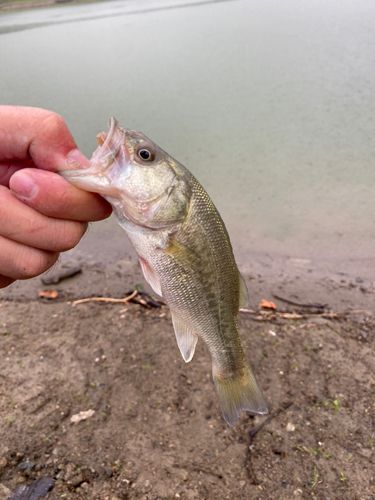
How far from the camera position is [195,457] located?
104 inches

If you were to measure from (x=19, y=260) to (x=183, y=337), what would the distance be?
98 cm

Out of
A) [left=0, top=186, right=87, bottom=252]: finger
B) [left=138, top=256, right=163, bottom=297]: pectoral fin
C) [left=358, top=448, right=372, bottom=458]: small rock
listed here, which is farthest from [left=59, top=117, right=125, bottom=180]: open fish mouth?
[left=358, top=448, right=372, bottom=458]: small rock

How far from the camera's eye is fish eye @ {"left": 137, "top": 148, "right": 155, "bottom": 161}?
1770 mm

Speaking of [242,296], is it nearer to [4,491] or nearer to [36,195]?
[36,195]

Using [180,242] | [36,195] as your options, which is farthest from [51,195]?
[180,242]

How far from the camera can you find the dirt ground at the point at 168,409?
2482 millimetres

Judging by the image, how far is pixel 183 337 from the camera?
Answer: 209cm

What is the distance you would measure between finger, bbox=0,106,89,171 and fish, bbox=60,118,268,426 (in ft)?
0.26

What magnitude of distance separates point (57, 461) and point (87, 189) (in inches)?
80.8

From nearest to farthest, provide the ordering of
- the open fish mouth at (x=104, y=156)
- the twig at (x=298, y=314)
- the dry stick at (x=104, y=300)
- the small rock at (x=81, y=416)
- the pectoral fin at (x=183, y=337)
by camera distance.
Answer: the open fish mouth at (x=104, y=156) → the pectoral fin at (x=183, y=337) → the small rock at (x=81, y=416) → the twig at (x=298, y=314) → the dry stick at (x=104, y=300)

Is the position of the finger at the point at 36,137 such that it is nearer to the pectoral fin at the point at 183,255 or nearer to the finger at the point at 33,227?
the finger at the point at 33,227

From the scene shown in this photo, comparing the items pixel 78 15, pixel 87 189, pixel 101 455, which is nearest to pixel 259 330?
pixel 101 455

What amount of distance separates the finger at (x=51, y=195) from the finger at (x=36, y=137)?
0.30 feet

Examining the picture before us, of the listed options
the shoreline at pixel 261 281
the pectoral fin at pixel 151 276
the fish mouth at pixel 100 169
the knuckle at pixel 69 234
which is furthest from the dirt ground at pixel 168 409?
the fish mouth at pixel 100 169
